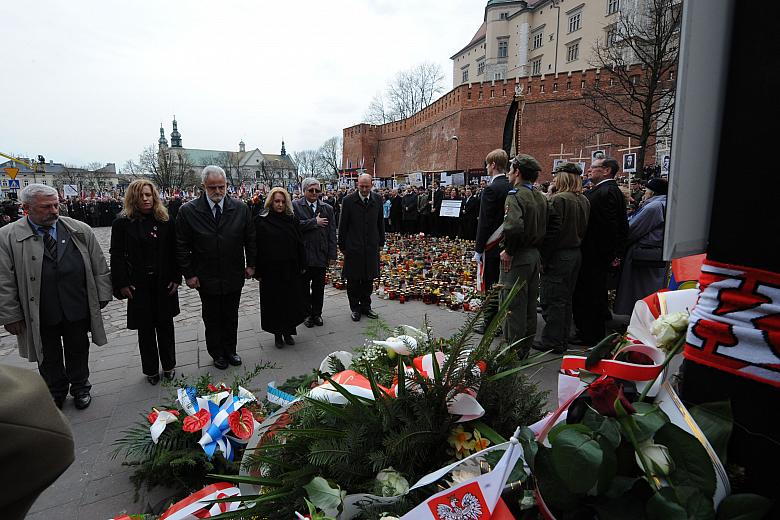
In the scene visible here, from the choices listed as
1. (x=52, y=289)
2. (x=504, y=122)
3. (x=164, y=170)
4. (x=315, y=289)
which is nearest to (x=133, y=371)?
(x=52, y=289)

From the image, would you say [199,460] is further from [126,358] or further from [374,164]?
[374,164]

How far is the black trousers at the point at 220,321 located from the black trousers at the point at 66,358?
108 centimetres

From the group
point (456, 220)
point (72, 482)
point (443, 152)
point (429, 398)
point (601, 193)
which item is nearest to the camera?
point (429, 398)

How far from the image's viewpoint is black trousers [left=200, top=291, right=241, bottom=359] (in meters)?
4.56

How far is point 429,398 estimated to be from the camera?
1.19m

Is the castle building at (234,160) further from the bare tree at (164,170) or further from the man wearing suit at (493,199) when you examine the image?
the man wearing suit at (493,199)

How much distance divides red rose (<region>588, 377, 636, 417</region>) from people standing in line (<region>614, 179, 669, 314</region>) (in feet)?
15.0

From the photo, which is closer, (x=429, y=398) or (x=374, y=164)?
(x=429, y=398)

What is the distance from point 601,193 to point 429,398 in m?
4.49

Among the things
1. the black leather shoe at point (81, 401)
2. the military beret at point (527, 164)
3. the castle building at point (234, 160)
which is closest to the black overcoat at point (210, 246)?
the black leather shoe at point (81, 401)

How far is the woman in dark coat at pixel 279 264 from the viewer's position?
5.01m

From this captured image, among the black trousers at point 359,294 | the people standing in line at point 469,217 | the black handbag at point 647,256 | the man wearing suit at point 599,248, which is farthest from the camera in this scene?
the people standing in line at point 469,217

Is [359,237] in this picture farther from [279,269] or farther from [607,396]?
[607,396]

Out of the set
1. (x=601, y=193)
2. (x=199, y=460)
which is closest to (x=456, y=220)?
(x=601, y=193)
